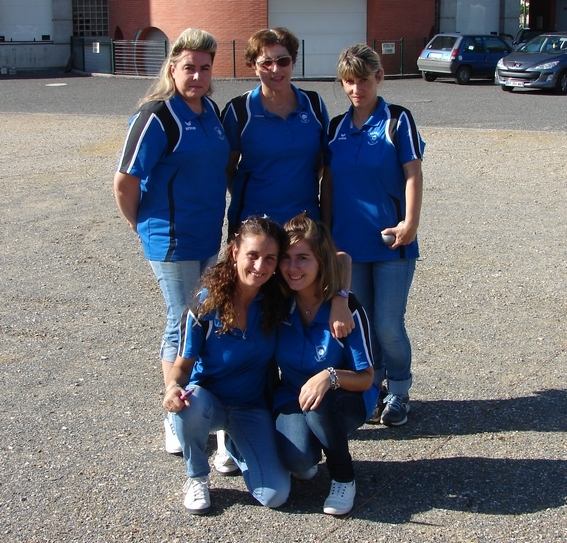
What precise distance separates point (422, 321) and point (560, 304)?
1.09m

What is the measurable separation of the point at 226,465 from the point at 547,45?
73.7ft

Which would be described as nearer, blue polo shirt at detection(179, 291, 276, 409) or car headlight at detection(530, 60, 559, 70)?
blue polo shirt at detection(179, 291, 276, 409)

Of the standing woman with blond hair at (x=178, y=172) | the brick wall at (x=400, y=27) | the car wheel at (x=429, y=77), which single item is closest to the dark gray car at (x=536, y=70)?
the car wheel at (x=429, y=77)

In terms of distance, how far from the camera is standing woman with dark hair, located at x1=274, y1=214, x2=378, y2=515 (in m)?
3.69

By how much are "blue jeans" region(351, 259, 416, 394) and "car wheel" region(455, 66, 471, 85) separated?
23.5 m

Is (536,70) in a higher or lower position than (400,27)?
lower

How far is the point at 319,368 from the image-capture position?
3844 mm

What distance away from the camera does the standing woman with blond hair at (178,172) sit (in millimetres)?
3939

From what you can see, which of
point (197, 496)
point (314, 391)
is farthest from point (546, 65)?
point (197, 496)

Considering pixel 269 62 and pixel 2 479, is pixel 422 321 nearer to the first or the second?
pixel 269 62

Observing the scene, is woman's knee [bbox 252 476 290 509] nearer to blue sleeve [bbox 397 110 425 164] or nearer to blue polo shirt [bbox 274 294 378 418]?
blue polo shirt [bbox 274 294 378 418]

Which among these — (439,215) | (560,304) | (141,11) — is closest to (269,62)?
(560,304)

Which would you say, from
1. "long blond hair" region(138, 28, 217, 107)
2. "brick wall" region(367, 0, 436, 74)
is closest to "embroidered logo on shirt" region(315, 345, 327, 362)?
"long blond hair" region(138, 28, 217, 107)

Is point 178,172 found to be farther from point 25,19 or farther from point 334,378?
point 25,19
